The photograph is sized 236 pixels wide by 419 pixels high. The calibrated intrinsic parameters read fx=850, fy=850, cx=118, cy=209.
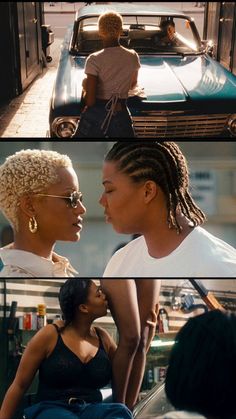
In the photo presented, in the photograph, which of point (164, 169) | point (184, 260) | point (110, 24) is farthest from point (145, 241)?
point (110, 24)

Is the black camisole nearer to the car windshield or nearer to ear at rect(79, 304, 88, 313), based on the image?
ear at rect(79, 304, 88, 313)

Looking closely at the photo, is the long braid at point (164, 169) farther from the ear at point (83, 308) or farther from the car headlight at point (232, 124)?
the ear at point (83, 308)

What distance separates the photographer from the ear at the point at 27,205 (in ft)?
8.92

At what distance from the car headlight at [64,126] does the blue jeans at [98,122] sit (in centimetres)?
2

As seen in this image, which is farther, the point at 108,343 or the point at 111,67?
the point at 108,343

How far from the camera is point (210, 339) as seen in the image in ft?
6.54

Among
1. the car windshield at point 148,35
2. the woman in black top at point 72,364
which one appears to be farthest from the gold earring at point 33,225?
the car windshield at point 148,35

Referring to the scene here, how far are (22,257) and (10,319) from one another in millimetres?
211

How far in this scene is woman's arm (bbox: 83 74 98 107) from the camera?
2590 millimetres

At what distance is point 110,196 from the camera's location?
271 cm

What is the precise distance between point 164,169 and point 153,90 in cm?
27

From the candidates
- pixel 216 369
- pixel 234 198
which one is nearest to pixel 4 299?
pixel 234 198

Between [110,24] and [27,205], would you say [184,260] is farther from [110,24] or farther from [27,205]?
[110,24]

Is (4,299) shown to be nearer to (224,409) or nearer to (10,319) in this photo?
(10,319)
